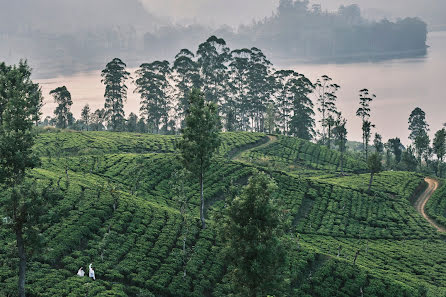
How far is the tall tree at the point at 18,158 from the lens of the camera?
83.0ft

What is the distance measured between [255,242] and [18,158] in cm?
2155

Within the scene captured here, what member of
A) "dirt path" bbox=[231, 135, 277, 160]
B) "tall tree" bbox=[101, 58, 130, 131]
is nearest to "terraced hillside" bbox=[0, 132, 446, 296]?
"dirt path" bbox=[231, 135, 277, 160]

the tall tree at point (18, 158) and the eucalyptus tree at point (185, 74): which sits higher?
the eucalyptus tree at point (185, 74)

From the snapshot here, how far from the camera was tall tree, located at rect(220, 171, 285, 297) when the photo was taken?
1077 inches

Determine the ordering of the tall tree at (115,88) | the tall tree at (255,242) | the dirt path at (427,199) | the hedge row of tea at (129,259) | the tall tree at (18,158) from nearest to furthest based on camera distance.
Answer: the tall tree at (18,158)
the tall tree at (255,242)
the hedge row of tea at (129,259)
the dirt path at (427,199)
the tall tree at (115,88)

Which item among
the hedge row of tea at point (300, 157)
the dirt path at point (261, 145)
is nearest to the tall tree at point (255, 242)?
the hedge row of tea at point (300, 157)

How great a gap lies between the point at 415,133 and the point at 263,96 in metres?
60.0

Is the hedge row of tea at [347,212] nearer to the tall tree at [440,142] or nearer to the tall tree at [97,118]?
the tall tree at [440,142]

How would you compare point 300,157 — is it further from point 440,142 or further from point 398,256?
point 398,256

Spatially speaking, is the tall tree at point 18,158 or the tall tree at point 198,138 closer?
the tall tree at point 18,158

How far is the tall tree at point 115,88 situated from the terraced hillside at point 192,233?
107 feet

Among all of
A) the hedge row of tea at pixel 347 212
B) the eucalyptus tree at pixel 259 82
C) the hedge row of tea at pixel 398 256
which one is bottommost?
the hedge row of tea at pixel 398 256

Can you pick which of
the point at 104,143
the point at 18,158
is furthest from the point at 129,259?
the point at 104,143

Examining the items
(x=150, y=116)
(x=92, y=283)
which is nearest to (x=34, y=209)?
(x=92, y=283)
